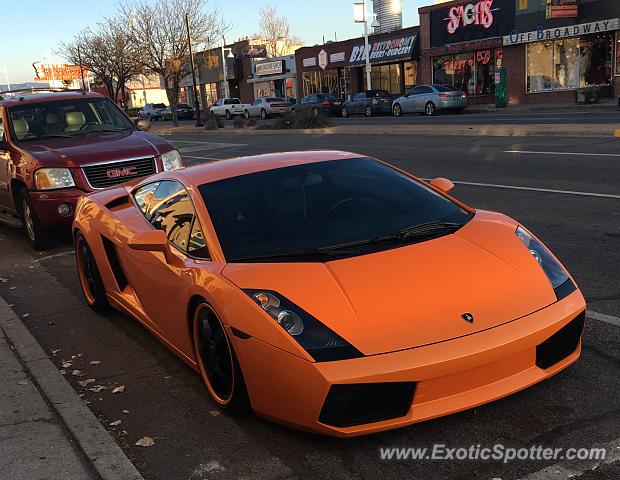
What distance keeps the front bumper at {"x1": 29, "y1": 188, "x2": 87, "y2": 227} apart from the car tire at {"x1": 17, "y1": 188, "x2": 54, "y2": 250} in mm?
110

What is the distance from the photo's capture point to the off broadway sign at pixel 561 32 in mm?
Result: 30000

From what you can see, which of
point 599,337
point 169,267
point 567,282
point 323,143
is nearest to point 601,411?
point 567,282

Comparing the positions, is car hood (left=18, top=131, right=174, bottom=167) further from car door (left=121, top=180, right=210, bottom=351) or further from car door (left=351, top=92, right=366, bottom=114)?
car door (left=351, top=92, right=366, bottom=114)

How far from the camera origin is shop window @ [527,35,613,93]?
31.2 metres

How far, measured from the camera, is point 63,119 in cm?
886

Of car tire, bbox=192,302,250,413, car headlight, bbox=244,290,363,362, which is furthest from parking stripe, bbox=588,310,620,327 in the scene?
car tire, bbox=192,302,250,413

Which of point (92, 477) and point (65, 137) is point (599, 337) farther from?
point (65, 137)

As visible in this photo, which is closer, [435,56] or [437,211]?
[437,211]

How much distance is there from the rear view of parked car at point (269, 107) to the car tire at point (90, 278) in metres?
38.8

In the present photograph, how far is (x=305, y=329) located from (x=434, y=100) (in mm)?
29789

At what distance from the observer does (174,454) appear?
3.19m

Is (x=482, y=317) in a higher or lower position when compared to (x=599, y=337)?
higher

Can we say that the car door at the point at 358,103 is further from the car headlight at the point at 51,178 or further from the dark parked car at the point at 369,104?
the car headlight at the point at 51,178

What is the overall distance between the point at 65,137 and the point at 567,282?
7.13m
